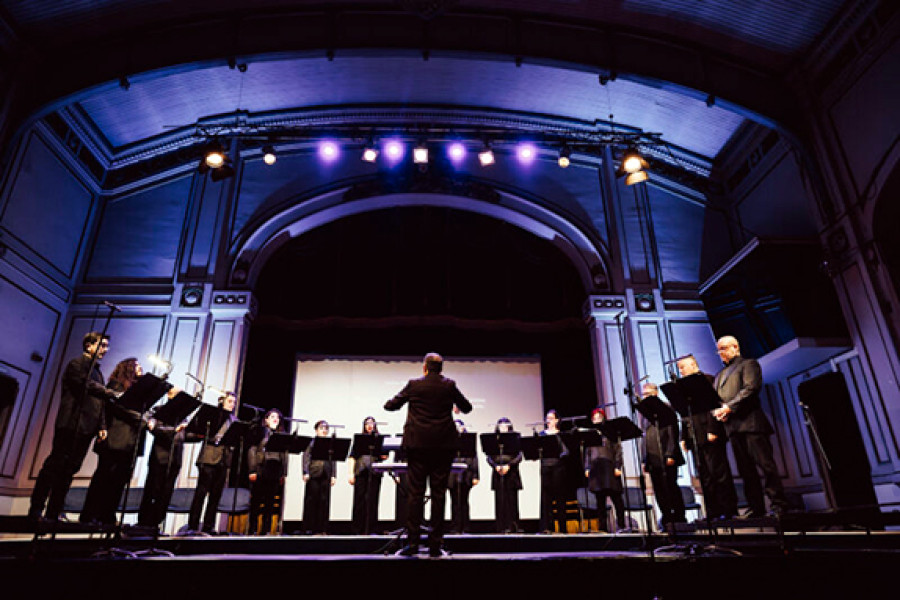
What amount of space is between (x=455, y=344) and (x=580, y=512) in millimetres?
3326

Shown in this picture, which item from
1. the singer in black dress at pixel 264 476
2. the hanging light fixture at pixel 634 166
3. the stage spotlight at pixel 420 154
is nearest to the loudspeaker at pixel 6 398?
the singer in black dress at pixel 264 476

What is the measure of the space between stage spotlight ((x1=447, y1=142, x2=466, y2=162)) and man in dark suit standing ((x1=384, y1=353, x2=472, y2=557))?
6.03 m

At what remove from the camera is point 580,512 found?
8008 millimetres

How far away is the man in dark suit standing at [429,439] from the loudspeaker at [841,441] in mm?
5021

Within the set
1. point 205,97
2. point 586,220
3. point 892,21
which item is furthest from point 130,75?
point 892,21

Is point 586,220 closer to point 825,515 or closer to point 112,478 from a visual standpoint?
point 825,515

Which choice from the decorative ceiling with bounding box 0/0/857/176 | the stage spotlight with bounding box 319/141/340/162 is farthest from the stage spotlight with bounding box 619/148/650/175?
the stage spotlight with bounding box 319/141/340/162

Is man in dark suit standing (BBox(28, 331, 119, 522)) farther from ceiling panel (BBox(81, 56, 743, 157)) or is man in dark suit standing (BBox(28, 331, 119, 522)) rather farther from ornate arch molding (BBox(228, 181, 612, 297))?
ceiling panel (BBox(81, 56, 743, 157))

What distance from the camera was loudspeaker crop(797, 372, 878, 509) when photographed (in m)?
6.82

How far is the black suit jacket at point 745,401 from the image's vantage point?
4.75m

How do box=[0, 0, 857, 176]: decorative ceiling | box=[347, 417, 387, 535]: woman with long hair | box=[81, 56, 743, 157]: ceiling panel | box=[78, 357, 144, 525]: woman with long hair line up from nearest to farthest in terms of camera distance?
box=[78, 357, 144, 525]: woman with long hair, box=[347, 417, 387, 535]: woman with long hair, box=[0, 0, 857, 176]: decorative ceiling, box=[81, 56, 743, 157]: ceiling panel

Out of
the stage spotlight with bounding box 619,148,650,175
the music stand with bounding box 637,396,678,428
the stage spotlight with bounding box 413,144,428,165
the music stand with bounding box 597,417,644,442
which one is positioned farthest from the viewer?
the stage spotlight with bounding box 413,144,428,165

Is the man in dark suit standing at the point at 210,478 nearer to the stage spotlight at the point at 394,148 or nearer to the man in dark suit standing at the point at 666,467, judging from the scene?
the man in dark suit standing at the point at 666,467

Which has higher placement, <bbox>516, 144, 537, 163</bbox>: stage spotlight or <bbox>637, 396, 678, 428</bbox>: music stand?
<bbox>516, 144, 537, 163</bbox>: stage spotlight
